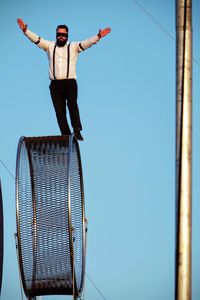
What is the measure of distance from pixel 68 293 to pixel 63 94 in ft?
13.2

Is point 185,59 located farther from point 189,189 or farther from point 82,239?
point 82,239

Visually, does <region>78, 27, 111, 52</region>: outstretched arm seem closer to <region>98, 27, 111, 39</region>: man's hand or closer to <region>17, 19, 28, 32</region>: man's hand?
<region>98, 27, 111, 39</region>: man's hand

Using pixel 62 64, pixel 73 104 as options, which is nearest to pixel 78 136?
pixel 73 104

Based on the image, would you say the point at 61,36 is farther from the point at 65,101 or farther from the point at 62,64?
the point at 65,101

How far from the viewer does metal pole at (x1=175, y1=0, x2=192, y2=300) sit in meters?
17.8

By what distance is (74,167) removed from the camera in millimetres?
25750

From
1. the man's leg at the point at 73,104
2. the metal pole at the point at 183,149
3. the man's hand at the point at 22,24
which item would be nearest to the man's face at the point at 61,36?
the man's hand at the point at 22,24

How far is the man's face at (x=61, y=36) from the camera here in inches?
970

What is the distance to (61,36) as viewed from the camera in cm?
2473

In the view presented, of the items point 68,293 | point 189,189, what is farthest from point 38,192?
point 189,189

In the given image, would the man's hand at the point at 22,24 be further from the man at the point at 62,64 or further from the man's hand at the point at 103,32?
the man's hand at the point at 103,32

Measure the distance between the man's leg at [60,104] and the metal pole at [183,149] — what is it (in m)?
6.67

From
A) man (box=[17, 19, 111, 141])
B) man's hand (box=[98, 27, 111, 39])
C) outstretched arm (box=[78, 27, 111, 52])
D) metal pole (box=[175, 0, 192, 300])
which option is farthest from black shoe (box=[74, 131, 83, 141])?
metal pole (box=[175, 0, 192, 300])

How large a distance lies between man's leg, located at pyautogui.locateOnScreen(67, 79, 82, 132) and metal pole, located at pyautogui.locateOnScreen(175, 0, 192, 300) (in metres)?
6.52
